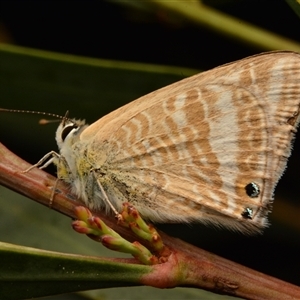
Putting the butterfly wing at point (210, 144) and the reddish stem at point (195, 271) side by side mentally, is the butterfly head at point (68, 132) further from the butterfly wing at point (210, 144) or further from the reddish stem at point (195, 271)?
the reddish stem at point (195, 271)

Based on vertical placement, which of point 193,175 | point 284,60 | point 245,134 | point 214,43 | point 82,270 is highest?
point 214,43

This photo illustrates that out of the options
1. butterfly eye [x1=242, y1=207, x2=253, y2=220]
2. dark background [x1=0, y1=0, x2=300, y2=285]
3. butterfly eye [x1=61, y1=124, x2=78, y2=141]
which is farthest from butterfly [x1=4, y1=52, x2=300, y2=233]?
dark background [x1=0, y1=0, x2=300, y2=285]

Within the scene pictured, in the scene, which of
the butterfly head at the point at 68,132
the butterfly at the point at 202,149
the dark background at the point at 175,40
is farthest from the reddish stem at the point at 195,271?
the dark background at the point at 175,40

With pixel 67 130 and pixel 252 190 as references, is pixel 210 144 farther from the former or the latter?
pixel 67 130

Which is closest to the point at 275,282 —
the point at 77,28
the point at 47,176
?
the point at 47,176

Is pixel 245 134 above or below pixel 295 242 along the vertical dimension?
above

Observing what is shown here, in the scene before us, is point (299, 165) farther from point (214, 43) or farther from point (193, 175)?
point (193, 175)

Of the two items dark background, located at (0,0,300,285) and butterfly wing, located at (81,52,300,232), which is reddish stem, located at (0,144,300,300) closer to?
butterfly wing, located at (81,52,300,232)
